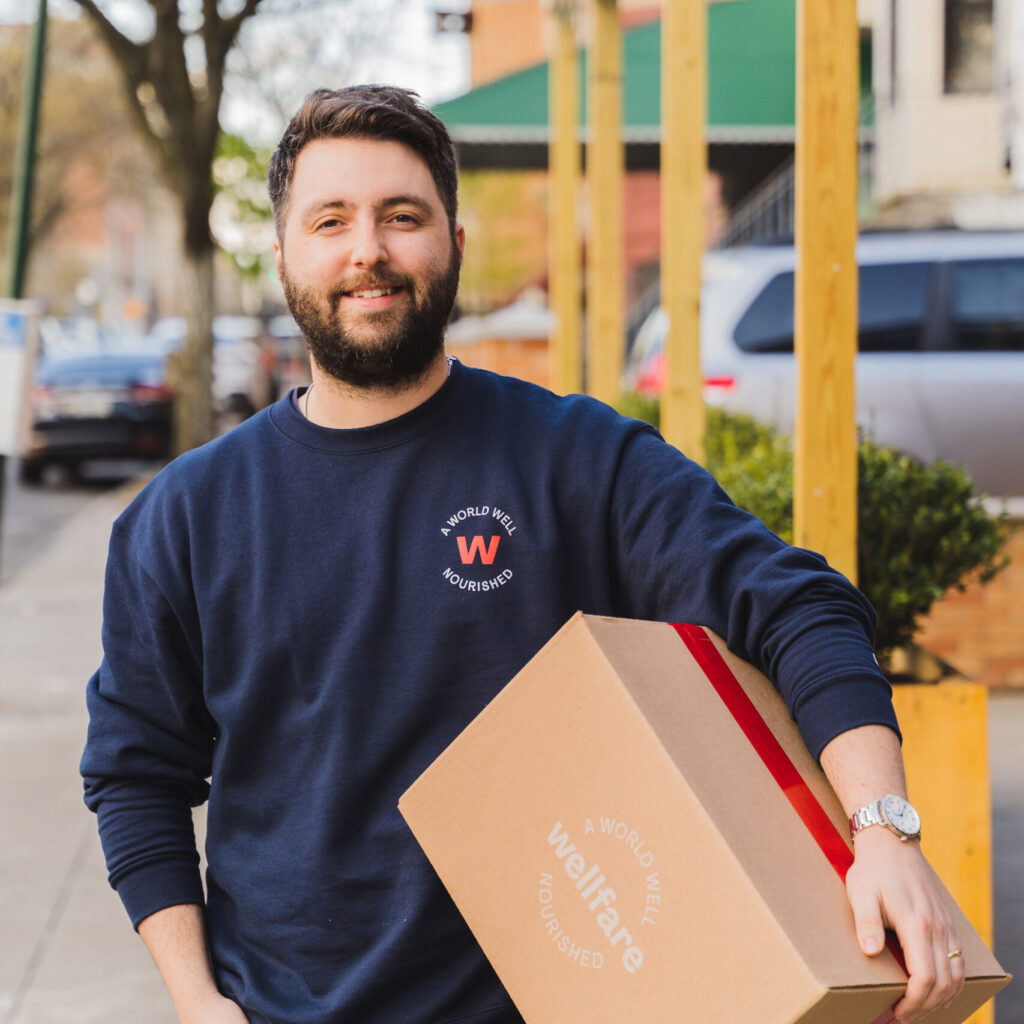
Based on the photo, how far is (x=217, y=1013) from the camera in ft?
6.33

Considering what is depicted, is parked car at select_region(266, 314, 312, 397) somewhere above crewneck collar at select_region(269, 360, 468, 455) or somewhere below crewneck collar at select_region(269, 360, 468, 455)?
above

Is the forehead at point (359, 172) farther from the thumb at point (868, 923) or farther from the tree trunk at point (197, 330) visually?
the tree trunk at point (197, 330)

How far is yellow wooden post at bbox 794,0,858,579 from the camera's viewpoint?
3502 mm

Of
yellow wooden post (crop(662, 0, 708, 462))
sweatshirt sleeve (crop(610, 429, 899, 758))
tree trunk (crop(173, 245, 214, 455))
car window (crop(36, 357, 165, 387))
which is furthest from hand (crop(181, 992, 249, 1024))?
car window (crop(36, 357, 165, 387))

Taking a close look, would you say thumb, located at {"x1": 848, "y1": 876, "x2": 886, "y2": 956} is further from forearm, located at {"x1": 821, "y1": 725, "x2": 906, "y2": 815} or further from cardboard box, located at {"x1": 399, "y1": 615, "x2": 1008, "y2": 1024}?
forearm, located at {"x1": 821, "y1": 725, "x2": 906, "y2": 815}

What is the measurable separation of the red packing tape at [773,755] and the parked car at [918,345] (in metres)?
5.89

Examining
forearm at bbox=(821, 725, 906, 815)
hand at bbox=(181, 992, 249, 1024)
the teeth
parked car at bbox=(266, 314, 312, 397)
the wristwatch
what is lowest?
hand at bbox=(181, 992, 249, 1024)

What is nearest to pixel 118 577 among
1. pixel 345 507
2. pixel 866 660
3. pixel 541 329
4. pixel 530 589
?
pixel 345 507

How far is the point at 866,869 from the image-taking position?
4.92 ft

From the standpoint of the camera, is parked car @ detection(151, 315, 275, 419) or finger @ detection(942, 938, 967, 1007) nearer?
finger @ detection(942, 938, 967, 1007)

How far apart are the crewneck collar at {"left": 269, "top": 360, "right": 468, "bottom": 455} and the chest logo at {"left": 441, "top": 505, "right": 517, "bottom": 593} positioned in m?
0.15

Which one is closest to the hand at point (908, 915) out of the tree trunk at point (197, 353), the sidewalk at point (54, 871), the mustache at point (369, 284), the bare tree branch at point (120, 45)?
the mustache at point (369, 284)

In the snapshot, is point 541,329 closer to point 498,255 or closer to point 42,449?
point 42,449

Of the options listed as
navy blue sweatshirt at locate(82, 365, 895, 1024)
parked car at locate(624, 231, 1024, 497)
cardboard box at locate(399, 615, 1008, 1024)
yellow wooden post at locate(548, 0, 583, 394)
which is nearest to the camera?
cardboard box at locate(399, 615, 1008, 1024)
